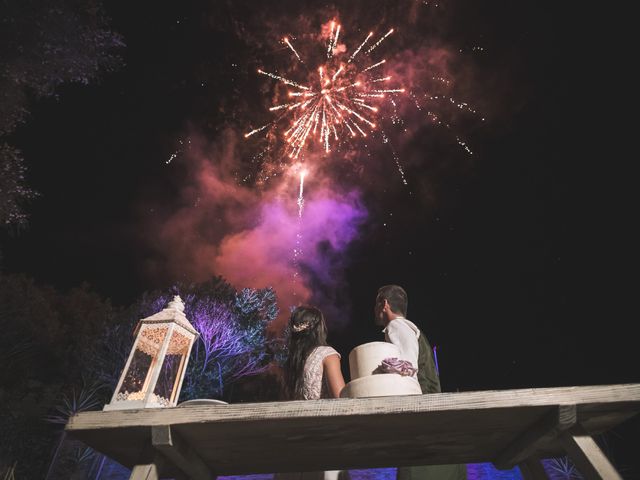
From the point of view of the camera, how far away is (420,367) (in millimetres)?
2873

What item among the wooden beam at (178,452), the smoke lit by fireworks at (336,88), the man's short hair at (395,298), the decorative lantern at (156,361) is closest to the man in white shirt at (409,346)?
the man's short hair at (395,298)

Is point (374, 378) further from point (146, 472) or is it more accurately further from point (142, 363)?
point (142, 363)

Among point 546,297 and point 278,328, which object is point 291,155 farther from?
point 546,297

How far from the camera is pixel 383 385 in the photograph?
5.43ft

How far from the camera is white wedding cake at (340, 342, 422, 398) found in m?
1.65

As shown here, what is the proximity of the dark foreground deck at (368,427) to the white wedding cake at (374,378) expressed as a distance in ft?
0.53

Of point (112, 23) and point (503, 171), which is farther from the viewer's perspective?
point (503, 171)

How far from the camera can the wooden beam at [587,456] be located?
135cm

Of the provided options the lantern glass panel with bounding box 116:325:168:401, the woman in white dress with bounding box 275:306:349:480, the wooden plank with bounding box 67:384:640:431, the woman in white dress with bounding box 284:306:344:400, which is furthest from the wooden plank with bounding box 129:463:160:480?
the lantern glass panel with bounding box 116:325:168:401

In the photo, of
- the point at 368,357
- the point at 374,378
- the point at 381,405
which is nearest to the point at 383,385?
the point at 374,378

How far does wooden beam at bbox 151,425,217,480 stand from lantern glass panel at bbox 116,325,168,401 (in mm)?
1800

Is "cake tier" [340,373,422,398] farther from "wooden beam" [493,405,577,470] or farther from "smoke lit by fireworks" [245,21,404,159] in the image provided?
"smoke lit by fireworks" [245,21,404,159]

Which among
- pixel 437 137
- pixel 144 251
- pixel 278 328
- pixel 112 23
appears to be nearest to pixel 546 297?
pixel 437 137

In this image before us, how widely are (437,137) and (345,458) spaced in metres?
18.3
